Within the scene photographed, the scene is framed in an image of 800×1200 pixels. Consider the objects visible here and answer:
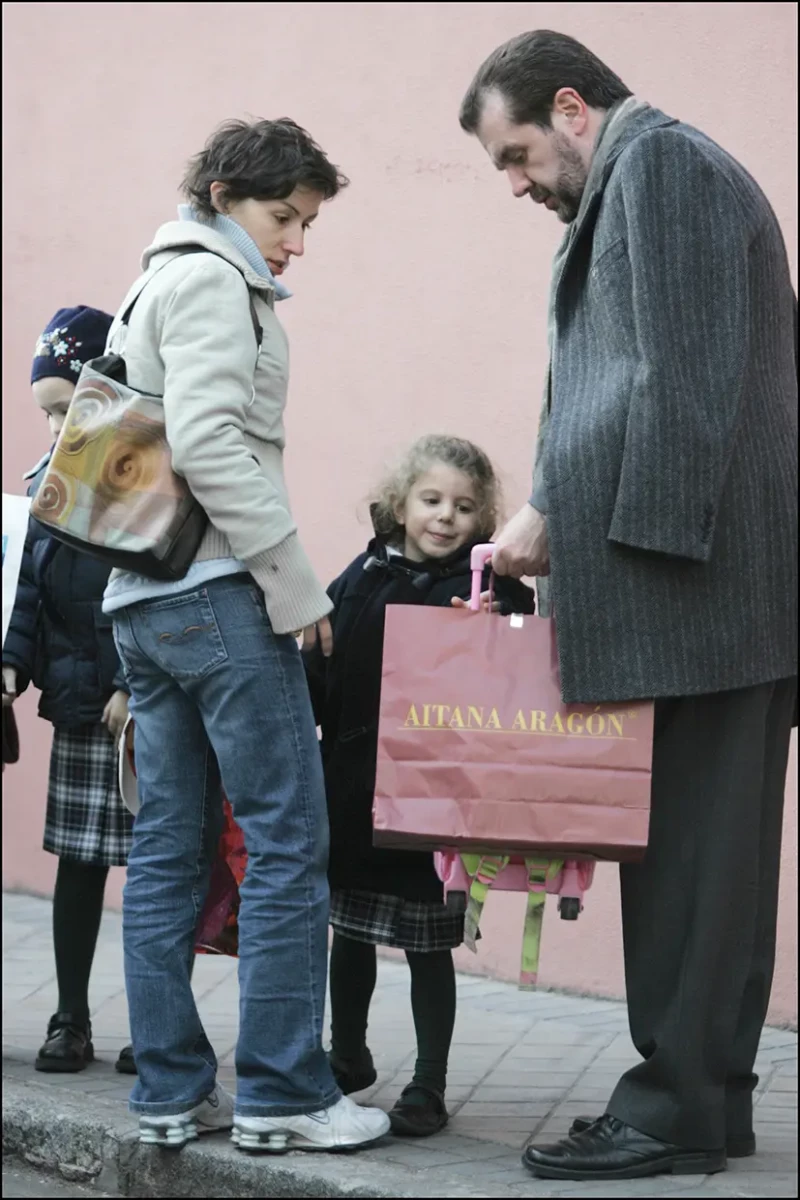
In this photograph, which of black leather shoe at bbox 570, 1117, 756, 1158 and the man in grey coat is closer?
the man in grey coat

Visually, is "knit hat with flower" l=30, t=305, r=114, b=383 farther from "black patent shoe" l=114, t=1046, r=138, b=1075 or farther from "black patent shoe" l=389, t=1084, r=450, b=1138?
"black patent shoe" l=389, t=1084, r=450, b=1138

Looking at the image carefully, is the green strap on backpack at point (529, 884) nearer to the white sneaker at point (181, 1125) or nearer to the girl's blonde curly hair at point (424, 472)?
the white sneaker at point (181, 1125)

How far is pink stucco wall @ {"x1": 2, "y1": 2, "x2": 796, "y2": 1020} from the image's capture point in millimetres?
4742

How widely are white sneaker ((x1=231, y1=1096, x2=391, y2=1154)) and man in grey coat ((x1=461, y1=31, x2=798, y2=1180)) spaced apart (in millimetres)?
340

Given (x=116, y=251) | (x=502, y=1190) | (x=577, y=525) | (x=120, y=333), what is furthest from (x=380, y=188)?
(x=502, y=1190)

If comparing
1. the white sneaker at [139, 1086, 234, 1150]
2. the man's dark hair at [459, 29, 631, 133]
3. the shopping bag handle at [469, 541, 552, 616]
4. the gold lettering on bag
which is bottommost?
the white sneaker at [139, 1086, 234, 1150]

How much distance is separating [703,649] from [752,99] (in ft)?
6.45

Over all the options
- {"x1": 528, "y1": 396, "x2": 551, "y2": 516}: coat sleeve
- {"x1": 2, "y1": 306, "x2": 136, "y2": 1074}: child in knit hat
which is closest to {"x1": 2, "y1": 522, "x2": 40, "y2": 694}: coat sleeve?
{"x1": 2, "y1": 306, "x2": 136, "y2": 1074}: child in knit hat

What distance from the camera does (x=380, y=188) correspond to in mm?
5492

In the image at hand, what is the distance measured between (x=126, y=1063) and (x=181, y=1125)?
2.50 ft

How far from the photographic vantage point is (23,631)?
168 inches

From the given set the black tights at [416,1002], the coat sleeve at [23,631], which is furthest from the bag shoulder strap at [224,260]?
the black tights at [416,1002]

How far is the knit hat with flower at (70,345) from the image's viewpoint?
417 cm

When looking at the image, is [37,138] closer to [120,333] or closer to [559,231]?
[559,231]
